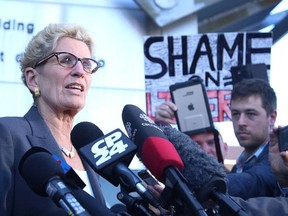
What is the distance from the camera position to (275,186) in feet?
9.84

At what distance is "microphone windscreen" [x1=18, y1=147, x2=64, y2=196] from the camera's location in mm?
1796

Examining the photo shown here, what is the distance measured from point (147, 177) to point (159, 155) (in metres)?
0.20

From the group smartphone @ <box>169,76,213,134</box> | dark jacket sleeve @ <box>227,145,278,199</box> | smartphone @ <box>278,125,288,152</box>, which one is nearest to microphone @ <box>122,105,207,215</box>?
smartphone @ <box>278,125,288,152</box>

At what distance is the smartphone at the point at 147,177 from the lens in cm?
200

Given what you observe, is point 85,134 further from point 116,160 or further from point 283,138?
point 283,138

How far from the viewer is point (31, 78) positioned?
9.36ft

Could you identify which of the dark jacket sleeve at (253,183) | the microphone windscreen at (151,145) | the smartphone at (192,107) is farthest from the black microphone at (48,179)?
the smartphone at (192,107)

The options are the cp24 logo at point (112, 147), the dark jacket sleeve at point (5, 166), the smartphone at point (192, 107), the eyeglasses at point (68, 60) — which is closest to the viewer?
the cp24 logo at point (112, 147)

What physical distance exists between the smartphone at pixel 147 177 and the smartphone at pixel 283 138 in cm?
63

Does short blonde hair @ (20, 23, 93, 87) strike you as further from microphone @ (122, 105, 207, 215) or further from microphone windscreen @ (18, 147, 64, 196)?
microphone windscreen @ (18, 147, 64, 196)

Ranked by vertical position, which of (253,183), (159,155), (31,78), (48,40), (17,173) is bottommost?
(253,183)

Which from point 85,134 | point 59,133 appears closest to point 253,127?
point 59,133

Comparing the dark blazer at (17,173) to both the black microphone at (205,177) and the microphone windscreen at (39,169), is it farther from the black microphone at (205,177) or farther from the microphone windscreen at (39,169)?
the black microphone at (205,177)

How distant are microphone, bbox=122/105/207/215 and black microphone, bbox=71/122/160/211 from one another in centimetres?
4
